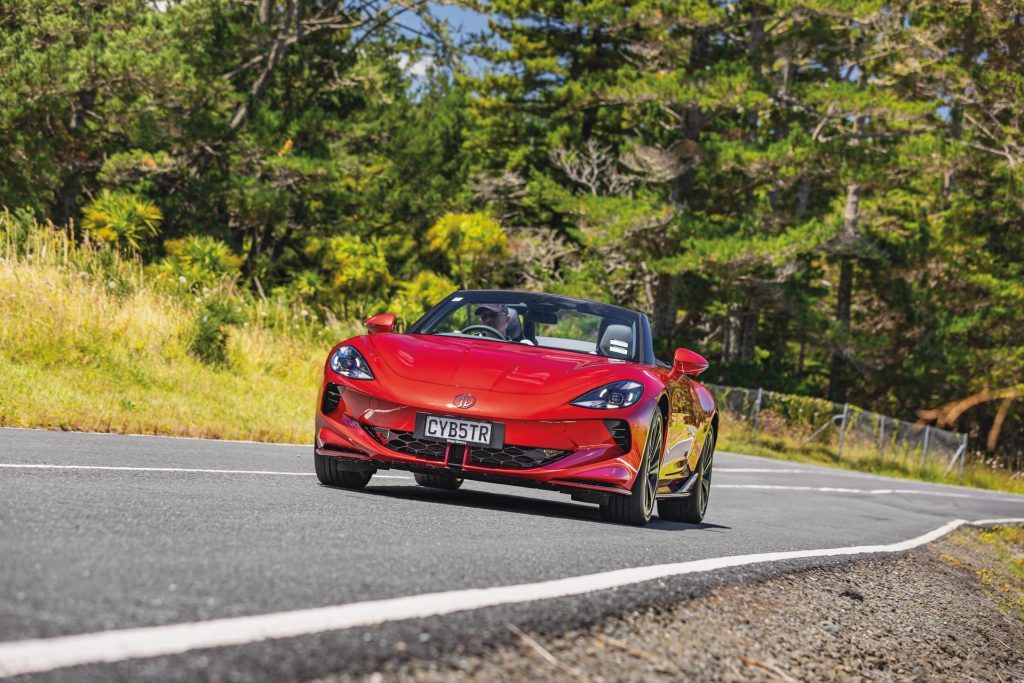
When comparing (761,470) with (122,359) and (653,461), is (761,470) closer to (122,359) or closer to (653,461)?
(122,359)

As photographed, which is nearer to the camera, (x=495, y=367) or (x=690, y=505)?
(x=495, y=367)

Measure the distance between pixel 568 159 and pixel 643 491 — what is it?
29458mm

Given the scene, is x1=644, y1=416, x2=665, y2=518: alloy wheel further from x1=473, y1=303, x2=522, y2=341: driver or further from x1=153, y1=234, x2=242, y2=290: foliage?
x1=153, y1=234, x2=242, y2=290: foliage

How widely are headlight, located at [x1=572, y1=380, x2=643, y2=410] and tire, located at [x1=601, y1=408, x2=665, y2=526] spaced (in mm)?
219

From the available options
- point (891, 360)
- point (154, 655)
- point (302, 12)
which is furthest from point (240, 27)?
point (154, 655)

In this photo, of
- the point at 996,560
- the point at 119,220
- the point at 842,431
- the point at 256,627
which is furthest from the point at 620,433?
the point at 842,431

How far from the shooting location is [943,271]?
4425cm

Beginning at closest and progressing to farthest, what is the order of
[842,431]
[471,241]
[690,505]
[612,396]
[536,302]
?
[612,396]
[536,302]
[690,505]
[471,241]
[842,431]

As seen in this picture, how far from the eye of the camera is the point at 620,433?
7.09m

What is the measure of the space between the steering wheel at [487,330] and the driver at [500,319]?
5 centimetres

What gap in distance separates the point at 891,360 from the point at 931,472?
1002 cm

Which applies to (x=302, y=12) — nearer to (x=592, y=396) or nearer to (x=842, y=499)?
(x=842, y=499)

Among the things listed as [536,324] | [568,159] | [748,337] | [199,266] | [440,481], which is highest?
[568,159]

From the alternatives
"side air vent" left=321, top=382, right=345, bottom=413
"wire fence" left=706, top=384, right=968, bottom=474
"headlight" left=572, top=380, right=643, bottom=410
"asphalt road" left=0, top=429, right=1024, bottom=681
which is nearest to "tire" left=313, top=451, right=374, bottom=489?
"asphalt road" left=0, top=429, right=1024, bottom=681
